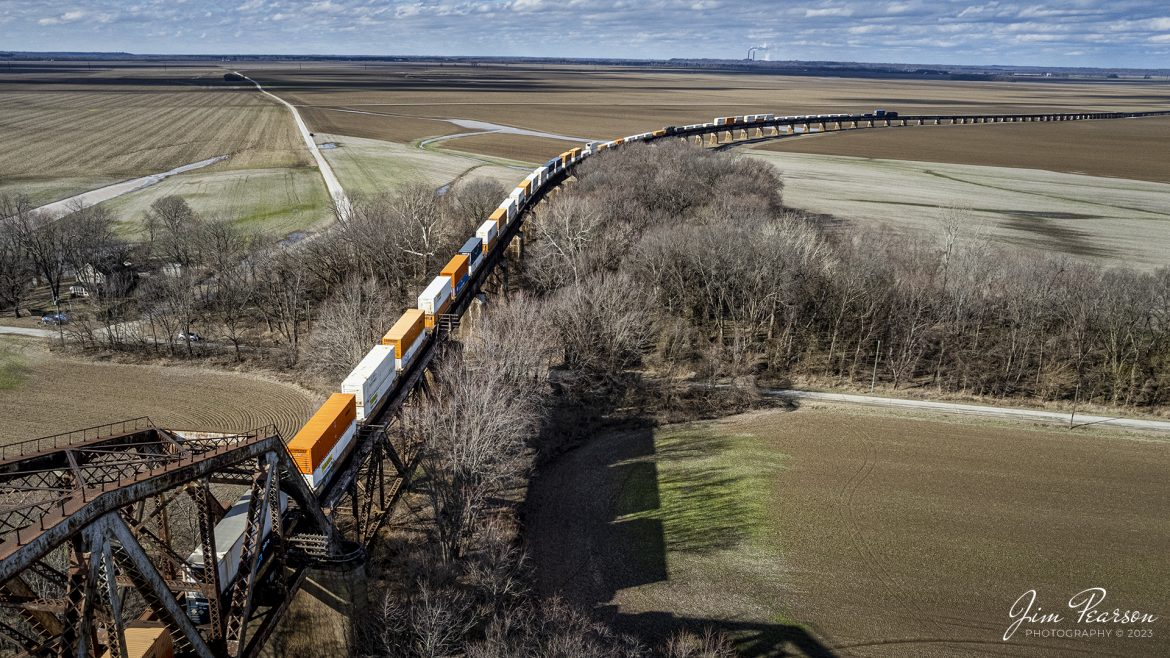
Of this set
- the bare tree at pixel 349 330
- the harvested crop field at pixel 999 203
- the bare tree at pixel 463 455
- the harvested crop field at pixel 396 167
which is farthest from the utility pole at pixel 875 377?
the harvested crop field at pixel 396 167

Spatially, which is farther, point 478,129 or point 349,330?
point 478,129

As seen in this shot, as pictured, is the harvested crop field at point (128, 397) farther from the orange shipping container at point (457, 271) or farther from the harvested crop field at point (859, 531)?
the harvested crop field at point (859, 531)

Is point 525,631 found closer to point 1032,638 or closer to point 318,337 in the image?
point 1032,638

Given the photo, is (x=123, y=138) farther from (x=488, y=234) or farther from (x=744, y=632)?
(x=744, y=632)

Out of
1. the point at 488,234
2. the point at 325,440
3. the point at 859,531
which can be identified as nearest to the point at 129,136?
the point at 488,234

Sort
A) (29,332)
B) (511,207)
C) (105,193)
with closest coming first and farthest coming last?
(29,332)
(511,207)
(105,193)

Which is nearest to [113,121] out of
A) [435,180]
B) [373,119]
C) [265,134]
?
[265,134]
